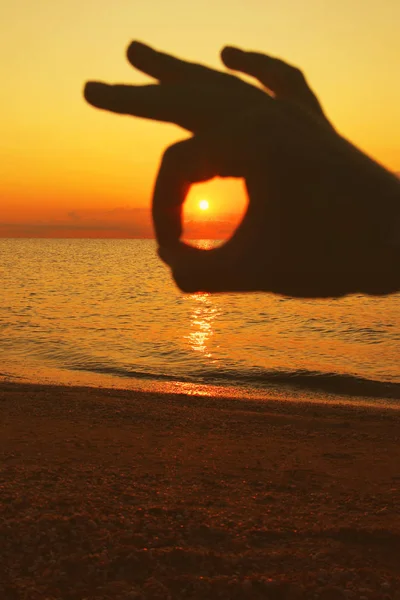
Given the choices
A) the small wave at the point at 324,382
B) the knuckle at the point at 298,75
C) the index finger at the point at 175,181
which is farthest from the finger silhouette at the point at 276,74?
the small wave at the point at 324,382

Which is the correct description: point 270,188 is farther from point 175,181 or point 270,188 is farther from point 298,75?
point 298,75

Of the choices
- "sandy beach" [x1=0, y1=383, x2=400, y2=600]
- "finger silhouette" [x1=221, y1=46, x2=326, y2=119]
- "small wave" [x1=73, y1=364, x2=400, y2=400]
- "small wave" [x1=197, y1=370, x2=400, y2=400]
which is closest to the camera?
Answer: "finger silhouette" [x1=221, y1=46, x2=326, y2=119]

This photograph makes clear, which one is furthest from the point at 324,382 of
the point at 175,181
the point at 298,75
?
the point at 175,181

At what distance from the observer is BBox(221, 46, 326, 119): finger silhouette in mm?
1545

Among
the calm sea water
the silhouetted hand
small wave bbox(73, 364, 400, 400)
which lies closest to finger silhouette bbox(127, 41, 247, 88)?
Answer: the silhouetted hand

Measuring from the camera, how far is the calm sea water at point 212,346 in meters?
18.4

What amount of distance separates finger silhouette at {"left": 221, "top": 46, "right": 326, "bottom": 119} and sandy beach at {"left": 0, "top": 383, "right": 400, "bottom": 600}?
460cm

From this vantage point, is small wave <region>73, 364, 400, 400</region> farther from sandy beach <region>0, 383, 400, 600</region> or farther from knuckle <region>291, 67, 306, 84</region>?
knuckle <region>291, 67, 306, 84</region>

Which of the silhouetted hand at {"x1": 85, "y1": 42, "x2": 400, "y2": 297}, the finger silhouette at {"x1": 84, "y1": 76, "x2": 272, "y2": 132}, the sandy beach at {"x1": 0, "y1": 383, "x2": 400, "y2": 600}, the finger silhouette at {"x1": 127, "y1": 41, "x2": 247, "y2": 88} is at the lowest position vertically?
the sandy beach at {"x1": 0, "y1": 383, "x2": 400, "y2": 600}

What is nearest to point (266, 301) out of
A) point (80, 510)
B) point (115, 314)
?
point (115, 314)

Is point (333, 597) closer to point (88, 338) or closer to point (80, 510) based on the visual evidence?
point (80, 510)

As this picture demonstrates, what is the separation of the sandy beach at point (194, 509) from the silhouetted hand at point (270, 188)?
175 inches

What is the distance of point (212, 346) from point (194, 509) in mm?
19648

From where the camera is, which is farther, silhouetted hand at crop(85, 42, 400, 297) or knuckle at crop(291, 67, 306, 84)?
knuckle at crop(291, 67, 306, 84)
